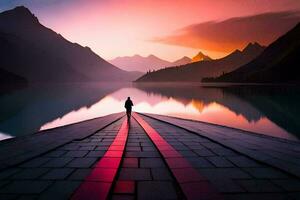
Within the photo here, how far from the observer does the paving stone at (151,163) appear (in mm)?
6795

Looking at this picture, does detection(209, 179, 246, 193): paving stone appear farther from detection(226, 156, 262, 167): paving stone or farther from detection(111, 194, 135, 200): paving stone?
detection(111, 194, 135, 200): paving stone

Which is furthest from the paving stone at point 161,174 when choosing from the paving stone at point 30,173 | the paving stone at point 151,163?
the paving stone at point 30,173

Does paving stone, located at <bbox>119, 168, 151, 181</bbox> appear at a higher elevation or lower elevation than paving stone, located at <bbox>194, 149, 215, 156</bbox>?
lower

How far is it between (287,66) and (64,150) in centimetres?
20208

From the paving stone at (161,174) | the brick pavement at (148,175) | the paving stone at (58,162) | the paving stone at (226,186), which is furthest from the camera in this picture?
the paving stone at (58,162)

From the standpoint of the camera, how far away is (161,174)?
616cm

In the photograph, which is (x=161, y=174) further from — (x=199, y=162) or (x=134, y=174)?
(x=199, y=162)

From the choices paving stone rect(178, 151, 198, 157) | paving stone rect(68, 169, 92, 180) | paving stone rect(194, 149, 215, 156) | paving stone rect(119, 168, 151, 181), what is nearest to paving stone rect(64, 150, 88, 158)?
paving stone rect(68, 169, 92, 180)

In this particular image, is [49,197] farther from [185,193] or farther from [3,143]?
[3,143]

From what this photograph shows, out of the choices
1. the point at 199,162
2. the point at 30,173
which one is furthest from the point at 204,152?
the point at 30,173

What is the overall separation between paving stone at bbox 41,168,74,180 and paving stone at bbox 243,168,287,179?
483 centimetres

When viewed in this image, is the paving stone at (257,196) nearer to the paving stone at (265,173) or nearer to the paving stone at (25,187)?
the paving stone at (265,173)

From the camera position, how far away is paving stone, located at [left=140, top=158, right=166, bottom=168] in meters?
6.79

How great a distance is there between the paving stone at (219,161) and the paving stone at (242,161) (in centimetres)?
21
